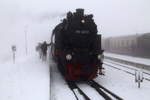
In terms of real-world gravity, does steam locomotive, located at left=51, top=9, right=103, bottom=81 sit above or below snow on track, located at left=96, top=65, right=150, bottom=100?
above

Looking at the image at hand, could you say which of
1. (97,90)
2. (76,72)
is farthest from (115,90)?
(76,72)

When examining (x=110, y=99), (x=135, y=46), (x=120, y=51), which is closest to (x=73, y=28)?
(x=110, y=99)

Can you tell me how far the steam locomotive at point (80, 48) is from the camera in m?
12.8

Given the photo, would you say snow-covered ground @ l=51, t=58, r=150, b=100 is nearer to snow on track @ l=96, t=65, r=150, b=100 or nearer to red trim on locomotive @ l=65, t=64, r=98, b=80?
snow on track @ l=96, t=65, r=150, b=100

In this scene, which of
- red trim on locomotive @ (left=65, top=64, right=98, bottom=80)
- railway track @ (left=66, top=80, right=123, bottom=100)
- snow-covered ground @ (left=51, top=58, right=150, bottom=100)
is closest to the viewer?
railway track @ (left=66, top=80, right=123, bottom=100)

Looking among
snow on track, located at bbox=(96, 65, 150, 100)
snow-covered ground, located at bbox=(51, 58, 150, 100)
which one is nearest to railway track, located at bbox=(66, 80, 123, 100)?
snow-covered ground, located at bbox=(51, 58, 150, 100)

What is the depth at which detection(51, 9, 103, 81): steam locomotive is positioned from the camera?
12.8 metres

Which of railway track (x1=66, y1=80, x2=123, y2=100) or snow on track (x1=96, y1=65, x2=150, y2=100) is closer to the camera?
railway track (x1=66, y1=80, x2=123, y2=100)

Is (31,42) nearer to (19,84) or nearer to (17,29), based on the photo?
(17,29)

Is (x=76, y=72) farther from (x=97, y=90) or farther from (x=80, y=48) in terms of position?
(x=97, y=90)

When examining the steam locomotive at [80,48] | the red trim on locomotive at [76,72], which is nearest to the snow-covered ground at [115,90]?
the red trim on locomotive at [76,72]

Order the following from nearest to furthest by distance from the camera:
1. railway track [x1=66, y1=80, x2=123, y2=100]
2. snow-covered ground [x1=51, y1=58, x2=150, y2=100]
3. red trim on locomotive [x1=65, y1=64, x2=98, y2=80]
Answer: railway track [x1=66, y1=80, x2=123, y2=100] → snow-covered ground [x1=51, y1=58, x2=150, y2=100] → red trim on locomotive [x1=65, y1=64, x2=98, y2=80]

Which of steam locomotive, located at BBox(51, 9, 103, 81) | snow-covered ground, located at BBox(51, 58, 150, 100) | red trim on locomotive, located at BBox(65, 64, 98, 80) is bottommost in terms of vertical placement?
snow-covered ground, located at BBox(51, 58, 150, 100)

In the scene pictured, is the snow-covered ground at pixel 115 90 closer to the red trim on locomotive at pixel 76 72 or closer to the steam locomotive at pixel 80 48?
the red trim on locomotive at pixel 76 72
